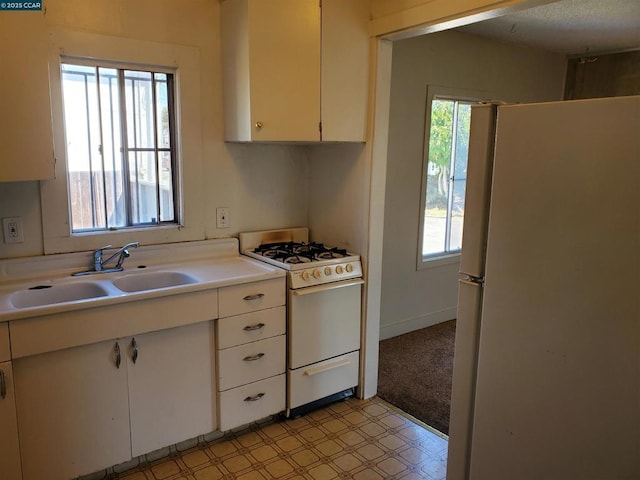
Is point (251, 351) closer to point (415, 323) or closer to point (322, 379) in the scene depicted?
point (322, 379)

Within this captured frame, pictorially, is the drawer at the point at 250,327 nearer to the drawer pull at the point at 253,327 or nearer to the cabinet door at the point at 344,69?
the drawer pull at the point at 253,327

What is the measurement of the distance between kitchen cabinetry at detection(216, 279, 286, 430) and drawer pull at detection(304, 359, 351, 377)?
0.15m

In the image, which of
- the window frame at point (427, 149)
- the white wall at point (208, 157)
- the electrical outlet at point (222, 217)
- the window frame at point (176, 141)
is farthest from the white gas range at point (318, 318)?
the window frame at point (427, 149)

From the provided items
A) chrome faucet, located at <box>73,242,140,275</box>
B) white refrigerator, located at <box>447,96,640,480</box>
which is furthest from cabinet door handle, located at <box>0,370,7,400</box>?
white refrigerator, located at <box>447,96,640,480</box>

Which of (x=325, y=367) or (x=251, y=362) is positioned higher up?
(x=251, y=362)

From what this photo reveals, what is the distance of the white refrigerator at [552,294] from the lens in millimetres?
1294

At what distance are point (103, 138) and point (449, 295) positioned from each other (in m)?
3.07

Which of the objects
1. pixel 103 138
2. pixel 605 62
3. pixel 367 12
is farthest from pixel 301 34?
pixel 605 62

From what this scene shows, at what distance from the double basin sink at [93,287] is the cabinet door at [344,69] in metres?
1.12

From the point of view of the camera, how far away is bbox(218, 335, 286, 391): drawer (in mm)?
2494

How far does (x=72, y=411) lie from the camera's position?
210 centimetres

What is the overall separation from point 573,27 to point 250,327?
331 centimetres

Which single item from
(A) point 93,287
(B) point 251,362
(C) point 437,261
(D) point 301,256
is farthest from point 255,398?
(C) point 437,261

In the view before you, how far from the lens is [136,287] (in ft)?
8.41
